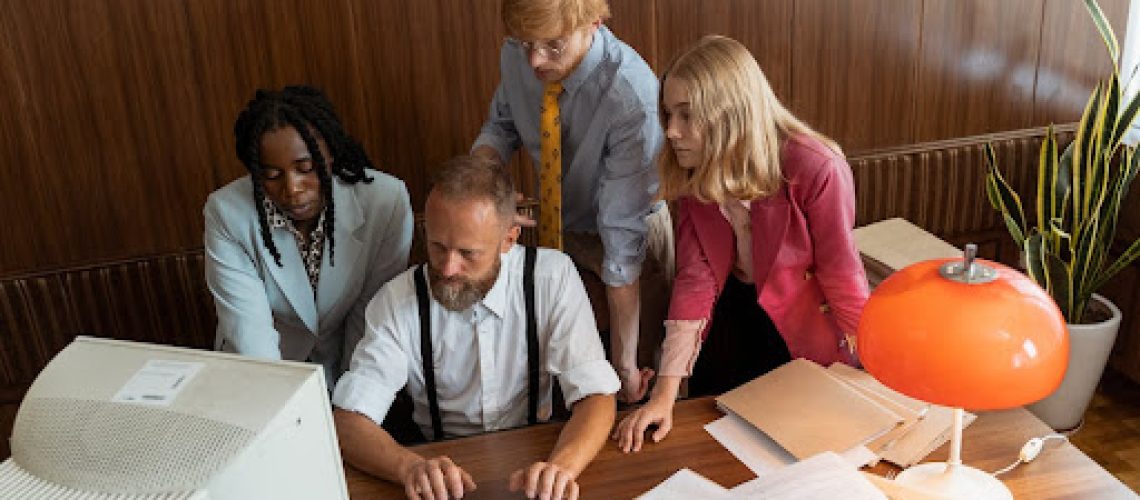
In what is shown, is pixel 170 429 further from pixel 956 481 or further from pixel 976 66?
pixel 976 66

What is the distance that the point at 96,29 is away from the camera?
2.46m

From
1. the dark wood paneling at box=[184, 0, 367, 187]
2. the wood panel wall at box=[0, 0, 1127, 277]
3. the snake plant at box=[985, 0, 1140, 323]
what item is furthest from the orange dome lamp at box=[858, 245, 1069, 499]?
the dark wood paneling at box=[184, 0, 367, 187]

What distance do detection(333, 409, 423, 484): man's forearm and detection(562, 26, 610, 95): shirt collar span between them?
2.58ft

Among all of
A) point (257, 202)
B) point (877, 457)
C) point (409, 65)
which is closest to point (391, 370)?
point (257, 202)

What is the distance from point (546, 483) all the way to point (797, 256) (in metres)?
0.67

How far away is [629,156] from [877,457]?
762 millimetres

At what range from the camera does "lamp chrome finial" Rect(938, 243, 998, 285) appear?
1273 mm

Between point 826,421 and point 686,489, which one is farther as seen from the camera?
point 826,421

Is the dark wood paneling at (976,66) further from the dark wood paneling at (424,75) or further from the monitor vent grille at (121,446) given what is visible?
the monitor vent grille at (121,446)

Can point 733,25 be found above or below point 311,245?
above

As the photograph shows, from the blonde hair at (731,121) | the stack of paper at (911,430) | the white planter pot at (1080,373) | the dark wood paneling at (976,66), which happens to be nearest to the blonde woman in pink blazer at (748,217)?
the blonde hair at (731,121)

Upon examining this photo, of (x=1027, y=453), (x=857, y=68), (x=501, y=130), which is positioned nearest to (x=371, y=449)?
(x=501, y=130)

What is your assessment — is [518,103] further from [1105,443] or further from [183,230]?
[1105,443]

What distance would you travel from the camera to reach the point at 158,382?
41.0 inches
